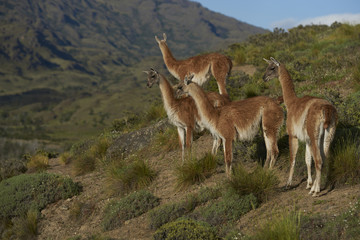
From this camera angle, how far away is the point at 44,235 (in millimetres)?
9969

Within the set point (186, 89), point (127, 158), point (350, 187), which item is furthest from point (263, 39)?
point (350, 187)

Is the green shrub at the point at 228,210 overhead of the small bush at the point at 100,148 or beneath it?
overhead

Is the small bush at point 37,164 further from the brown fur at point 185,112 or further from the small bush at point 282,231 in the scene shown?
the small bush at point 282,231

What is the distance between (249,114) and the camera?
8336 mm

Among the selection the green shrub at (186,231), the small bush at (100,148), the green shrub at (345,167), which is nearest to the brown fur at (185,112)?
the green shrub at (186,231)

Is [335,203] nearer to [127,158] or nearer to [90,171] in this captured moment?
[127,158]

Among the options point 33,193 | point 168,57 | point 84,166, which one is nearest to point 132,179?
point 33,193

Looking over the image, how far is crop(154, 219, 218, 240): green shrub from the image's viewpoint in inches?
256

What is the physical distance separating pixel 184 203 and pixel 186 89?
268 cm

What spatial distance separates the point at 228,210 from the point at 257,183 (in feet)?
2.61

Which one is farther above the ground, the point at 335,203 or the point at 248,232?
the point at 335,203

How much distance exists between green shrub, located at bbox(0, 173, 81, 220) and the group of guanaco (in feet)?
13.4

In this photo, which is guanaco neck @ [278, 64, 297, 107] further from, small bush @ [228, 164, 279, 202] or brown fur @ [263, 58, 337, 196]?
small bush @ [228, 164, 279, 202]

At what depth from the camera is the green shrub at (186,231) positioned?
256 inches
